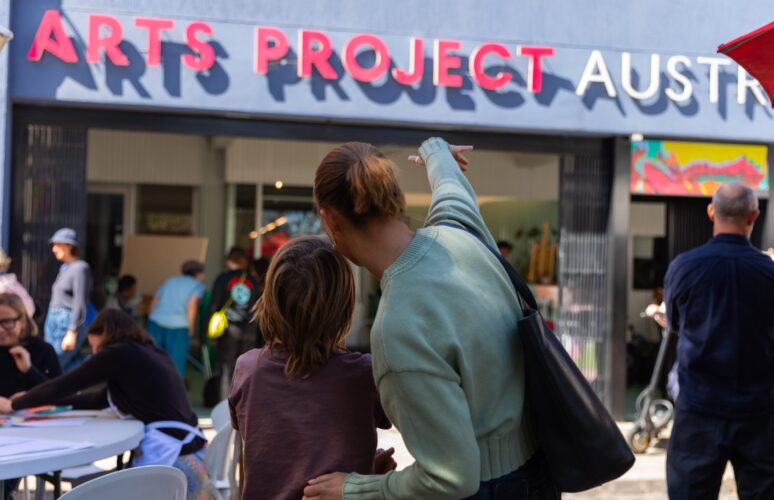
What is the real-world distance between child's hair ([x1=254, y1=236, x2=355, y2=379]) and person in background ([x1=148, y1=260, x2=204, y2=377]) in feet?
26.3

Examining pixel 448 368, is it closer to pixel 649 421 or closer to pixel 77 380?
pixel 77 380

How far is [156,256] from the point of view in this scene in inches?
506

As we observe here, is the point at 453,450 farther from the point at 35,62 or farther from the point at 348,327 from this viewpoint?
the point at 35,62

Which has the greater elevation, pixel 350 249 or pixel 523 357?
pixel 350 249

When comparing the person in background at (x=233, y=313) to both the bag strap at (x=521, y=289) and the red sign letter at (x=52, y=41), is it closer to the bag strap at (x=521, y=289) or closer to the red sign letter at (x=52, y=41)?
the red sign letter at (x=52, y=41)

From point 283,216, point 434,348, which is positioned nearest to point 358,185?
point 434,348

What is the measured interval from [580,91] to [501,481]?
7.44 metres

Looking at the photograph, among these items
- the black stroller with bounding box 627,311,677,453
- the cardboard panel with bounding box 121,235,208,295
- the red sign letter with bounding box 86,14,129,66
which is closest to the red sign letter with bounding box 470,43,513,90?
the black stroller with bounding box 627,311,677,453

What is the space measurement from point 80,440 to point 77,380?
0.62 m

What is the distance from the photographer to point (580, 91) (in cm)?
909

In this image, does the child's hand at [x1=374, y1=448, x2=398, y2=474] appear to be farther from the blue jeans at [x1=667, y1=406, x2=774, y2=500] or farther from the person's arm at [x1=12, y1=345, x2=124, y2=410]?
the person's arm at [x1=12, y1=345, x2=124, y2=410]

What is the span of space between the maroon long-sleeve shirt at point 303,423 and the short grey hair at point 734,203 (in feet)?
7.66

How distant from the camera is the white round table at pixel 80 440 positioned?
3.39 m

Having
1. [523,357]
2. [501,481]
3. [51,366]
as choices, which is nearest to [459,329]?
[523,357]
